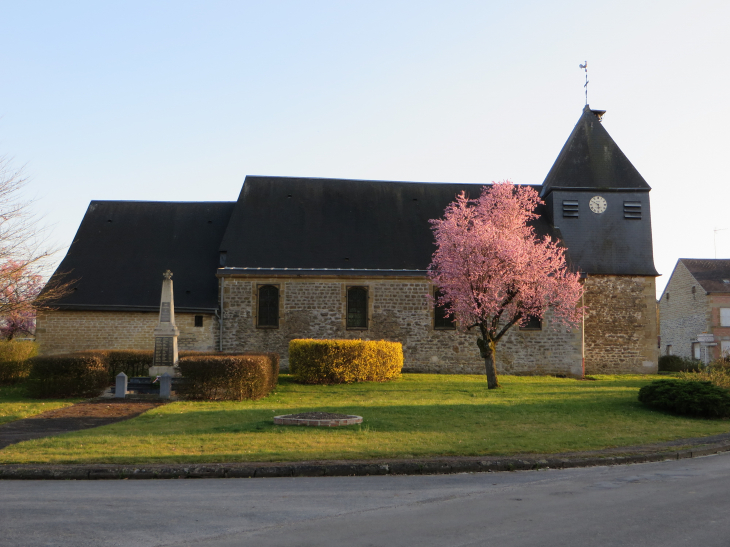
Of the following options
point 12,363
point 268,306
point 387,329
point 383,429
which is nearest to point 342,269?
point 387,329

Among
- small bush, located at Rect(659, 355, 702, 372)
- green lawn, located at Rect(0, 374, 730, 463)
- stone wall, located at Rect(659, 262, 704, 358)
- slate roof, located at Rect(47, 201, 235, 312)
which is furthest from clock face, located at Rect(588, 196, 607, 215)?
stone wall, located at Rect(659, 262, 704, 358)

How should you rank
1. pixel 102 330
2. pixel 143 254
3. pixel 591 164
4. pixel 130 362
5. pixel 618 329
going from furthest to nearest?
1. pixel 591 164
2. pixel 618 329
3. pixel 143 254
4. pixel 102 330
5. pixel 130 362

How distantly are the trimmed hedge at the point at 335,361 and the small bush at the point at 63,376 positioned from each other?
19.4ft

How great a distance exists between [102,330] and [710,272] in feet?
119

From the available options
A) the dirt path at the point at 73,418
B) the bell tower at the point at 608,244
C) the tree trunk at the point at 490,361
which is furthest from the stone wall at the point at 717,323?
the dirt path at the point at 73,418

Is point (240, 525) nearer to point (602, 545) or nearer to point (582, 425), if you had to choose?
point (602, 545)

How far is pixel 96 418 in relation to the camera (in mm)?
13008

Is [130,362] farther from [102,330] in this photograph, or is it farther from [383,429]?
[383,429]

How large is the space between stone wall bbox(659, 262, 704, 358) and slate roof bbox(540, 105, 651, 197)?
16.5 meters

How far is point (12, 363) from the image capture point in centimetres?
1961

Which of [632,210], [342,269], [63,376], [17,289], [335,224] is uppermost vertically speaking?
[632,210]

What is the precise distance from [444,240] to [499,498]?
1412 cm

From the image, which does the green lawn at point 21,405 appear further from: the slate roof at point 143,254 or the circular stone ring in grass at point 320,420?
the slate roof at point 143,254

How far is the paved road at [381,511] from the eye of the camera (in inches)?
203
